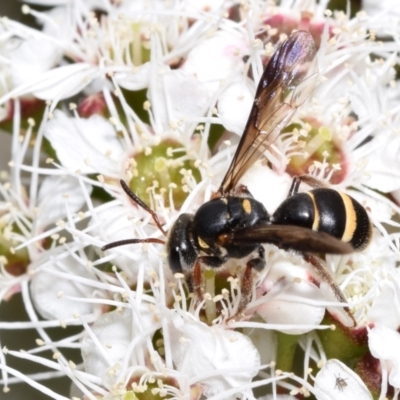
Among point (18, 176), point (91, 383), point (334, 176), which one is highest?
point (334, 176)

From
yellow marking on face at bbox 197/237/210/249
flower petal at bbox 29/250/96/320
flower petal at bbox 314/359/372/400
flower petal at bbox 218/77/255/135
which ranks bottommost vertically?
flower petal at bbox 29/250/96/320

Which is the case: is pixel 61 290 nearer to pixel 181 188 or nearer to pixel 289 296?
pixel 181 188

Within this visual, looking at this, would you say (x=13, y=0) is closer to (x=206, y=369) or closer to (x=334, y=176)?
(x=334, y=176)

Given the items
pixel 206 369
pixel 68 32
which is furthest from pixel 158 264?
pixel 68 32

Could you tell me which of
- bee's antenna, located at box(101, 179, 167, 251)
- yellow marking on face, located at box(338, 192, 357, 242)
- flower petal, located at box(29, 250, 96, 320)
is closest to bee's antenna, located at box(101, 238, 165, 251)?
bee's antenna, located at box(101, 179, 167, 251)

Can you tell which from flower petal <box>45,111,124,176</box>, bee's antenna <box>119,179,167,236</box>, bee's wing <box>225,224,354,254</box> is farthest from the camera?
flower petal <box>45,111,124,176</box>

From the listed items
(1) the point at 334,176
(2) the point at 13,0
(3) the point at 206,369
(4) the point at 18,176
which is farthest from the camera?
(2) the point at 13,0

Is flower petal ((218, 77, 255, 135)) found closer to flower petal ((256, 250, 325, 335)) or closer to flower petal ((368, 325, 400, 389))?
flower petal ((256, 250, 325, 335))
